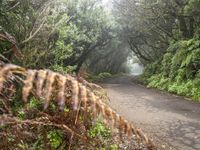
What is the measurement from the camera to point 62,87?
4.47 feet

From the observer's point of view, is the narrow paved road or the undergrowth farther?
the undergrowth

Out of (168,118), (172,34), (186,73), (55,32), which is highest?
(172,34)

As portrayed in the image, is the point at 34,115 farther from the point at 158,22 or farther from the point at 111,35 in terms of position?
the point at 111,35

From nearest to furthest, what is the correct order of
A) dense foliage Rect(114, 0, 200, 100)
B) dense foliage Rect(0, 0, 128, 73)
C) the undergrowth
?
dense foliage Rect(0, 0, 128, 73), the undergrowth, dense foliage Rect(114, 0, 200, 100)

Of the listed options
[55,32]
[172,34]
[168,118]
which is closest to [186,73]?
[172,34]

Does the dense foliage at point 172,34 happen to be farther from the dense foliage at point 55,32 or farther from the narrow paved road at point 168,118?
the narrow paved road at point 168,118

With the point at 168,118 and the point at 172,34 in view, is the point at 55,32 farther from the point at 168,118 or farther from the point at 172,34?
the point at 172,34

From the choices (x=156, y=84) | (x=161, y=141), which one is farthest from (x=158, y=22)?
(x=161, y=141)

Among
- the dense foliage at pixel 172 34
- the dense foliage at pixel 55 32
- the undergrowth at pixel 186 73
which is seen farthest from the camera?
the dense foliage at pixel 172 34

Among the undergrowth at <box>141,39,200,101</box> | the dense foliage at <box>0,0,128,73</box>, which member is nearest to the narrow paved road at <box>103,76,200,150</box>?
the undergrowth at <box>141,39,200,101</box>

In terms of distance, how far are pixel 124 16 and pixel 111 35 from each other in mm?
2310

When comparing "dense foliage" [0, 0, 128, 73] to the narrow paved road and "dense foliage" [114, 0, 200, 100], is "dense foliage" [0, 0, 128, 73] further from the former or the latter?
the narrow paved road

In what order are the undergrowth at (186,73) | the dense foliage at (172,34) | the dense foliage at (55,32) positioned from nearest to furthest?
the dense foliage at (55,32), the undergrowth at (186,73), the dense foliage at (172,34)

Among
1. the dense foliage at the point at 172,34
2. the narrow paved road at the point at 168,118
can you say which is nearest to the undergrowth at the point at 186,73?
the dense foliage at the point at 172,34
